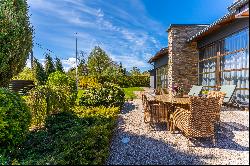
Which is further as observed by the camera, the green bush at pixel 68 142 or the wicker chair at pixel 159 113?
the wicker chair at pixel 159 113

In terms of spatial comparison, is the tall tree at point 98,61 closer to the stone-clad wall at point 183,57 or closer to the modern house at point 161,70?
the modern house at point 161,70

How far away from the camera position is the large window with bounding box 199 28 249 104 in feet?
34.9

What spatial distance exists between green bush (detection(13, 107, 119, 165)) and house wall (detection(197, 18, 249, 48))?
18.5ft

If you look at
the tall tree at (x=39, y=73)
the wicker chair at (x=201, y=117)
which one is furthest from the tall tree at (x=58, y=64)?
the wicker chair at (x=201, y=117)

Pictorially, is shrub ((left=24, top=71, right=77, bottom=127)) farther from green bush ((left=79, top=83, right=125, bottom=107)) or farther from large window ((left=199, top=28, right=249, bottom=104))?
large window ((left=199, top=28, right=249, bottom=104))

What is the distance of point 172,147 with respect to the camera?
243 inches

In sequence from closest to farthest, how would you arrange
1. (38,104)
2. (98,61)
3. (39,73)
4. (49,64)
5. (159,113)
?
(159,113) → (38,104) → (39,73) → (49,64) → (98,61)

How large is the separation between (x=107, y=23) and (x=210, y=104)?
5.41 metres

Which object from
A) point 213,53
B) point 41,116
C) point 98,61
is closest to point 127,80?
point 98,61

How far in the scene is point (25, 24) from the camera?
32.2 feet

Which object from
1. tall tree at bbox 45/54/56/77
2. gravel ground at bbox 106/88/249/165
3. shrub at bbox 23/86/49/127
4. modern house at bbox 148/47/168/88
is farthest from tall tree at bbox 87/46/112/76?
gravel ground at bbox 106/88/249/165

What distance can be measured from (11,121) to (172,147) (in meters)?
3.62

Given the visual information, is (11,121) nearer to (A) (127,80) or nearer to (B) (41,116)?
(B) (41,116)

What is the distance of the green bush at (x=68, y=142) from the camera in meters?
5.03
